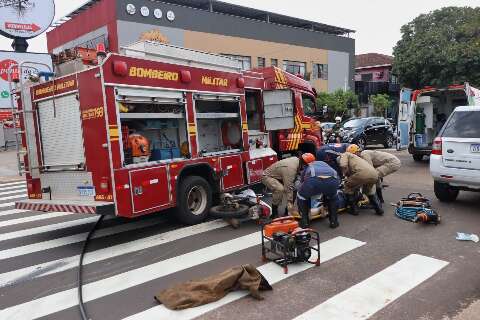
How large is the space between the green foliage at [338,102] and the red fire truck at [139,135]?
94.4 ft

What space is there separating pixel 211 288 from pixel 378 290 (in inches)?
69.0

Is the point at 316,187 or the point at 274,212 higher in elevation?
the point at 316,187

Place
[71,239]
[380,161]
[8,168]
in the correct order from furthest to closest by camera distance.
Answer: [8,168] → [380,161] → [71,239]

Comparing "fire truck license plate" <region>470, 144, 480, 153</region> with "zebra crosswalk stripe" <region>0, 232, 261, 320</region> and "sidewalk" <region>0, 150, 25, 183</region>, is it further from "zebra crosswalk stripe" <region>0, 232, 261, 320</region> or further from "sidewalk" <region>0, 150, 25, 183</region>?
"sidewalk" <region>0, 150, 25, 183</region>

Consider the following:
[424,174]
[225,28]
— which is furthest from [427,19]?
[424,174]

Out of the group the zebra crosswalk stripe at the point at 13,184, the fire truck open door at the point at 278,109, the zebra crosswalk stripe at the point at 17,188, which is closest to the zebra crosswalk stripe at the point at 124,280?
the fire truck open door at the point at 278,109

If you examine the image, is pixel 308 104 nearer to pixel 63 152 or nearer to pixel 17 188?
pixel 63 152

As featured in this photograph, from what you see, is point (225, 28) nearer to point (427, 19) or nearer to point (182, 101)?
point (427, 19)

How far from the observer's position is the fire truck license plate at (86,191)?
20.4 feet

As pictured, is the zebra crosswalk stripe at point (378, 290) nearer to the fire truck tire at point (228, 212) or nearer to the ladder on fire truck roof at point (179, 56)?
the fire truck tire at point (228, 212)

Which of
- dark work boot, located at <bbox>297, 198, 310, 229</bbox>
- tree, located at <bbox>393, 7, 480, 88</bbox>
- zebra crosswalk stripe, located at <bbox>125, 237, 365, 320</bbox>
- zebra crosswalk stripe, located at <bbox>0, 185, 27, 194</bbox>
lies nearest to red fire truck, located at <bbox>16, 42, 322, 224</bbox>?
dark work boot, located at <bbox>297, 198, 310, 229</bbox>

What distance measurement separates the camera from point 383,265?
5078mm

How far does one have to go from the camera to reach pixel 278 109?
32.1ft

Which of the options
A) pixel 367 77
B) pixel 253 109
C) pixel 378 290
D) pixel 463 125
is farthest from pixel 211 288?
pixel 367 77
